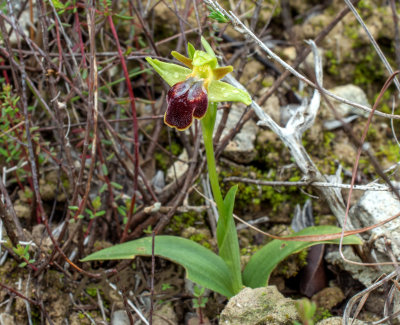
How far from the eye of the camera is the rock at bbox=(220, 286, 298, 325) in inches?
64.0

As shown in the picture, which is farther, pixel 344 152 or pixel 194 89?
pixel 344 152

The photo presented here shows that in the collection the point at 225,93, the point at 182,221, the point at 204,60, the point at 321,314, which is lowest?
the point at 321,314

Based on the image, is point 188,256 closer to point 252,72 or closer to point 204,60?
point 204,60

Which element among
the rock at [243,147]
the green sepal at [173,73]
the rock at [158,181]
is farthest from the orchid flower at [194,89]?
the rock at [158,181]

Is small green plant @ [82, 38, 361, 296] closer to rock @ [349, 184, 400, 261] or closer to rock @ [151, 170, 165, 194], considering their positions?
rock @ [349, 184, 400, 261]

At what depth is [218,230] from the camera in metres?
1.91

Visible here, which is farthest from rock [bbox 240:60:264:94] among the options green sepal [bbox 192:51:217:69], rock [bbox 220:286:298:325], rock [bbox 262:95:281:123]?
rock [bbox 220:286:298:325]

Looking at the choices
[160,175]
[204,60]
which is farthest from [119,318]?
[204,60]

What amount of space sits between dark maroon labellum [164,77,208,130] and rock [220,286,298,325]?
2.33 feet

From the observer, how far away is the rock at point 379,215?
199 cm

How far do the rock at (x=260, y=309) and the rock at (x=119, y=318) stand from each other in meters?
0.59

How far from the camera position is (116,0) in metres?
2.45

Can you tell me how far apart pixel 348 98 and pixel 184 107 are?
1704 millimetres

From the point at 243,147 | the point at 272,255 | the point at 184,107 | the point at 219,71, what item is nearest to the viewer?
the point at 184,107
